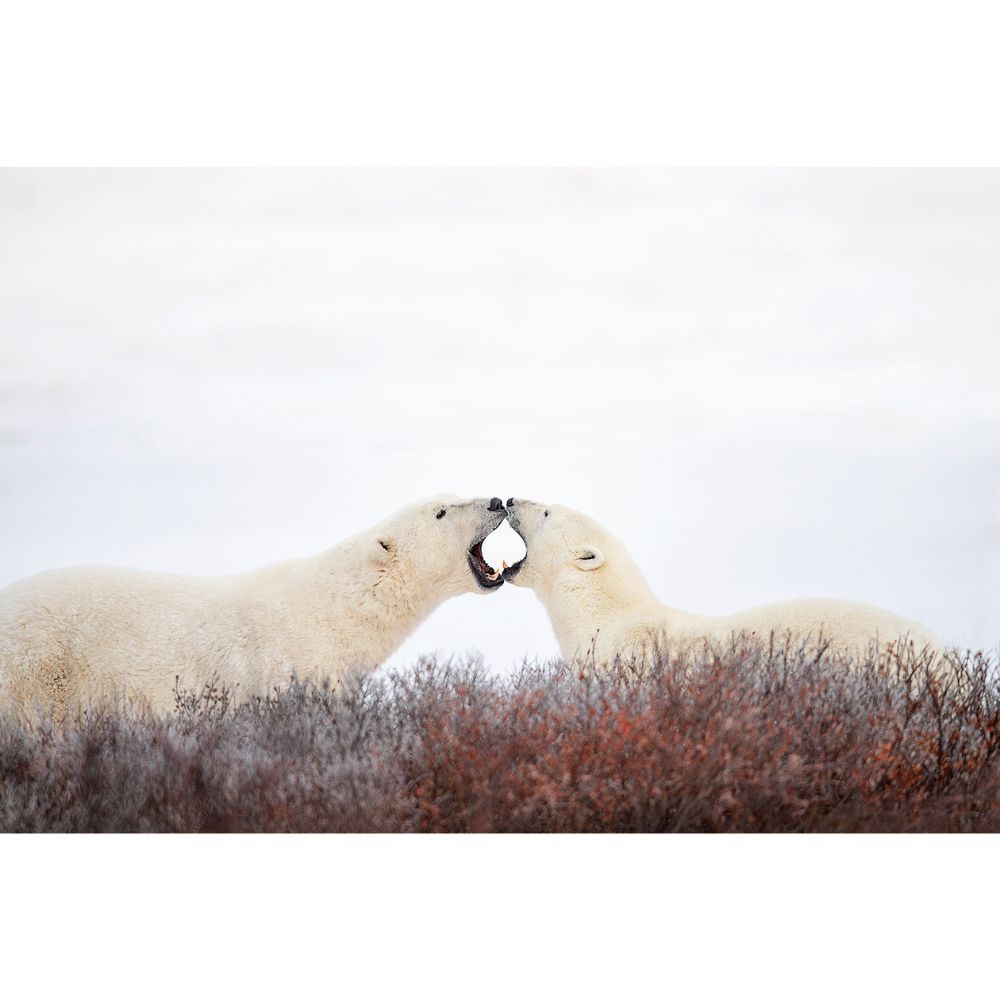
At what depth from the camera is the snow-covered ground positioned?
6.02m

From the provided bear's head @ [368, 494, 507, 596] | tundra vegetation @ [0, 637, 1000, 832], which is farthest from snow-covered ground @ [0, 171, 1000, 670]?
tundra vegetation @ [0, 637, 1000, 832]

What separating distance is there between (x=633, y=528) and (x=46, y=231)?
353 cm

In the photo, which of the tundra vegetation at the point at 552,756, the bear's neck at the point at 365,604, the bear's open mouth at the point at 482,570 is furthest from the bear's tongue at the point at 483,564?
the tundra vegetation at the point at 552,756

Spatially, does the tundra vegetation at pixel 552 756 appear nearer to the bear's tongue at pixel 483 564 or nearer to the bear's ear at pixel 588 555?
the bear's tongue at pixel 483 564

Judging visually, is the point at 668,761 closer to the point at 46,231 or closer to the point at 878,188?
the point at 878,188

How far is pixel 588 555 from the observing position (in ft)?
21.5

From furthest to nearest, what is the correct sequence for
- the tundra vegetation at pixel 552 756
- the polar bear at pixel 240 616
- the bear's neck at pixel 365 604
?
1. the bear's neck at pixel 365 604
2. the polar bear at pixel 240 616
3. the tundra vegetation at pixel 552 756

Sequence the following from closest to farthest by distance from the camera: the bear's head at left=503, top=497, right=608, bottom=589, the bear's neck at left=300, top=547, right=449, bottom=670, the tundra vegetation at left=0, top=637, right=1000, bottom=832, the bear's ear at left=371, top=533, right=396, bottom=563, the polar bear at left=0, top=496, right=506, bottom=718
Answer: the tundra vegetation at left=0, top=637, right=1000, bottom=832
the polar bear at left=0, top=496, right=506, bottom=718
the bear's neck at left=300, top=547, right=449, bottom=670
the bear's ear at left=371, top=533, right=396, bottom=563
the bear's head at left=503, top=497, right=608, bottom=589

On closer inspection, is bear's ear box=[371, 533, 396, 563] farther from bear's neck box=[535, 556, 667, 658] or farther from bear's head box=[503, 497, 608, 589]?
bear's neck box=[535, 556, 667, 658]

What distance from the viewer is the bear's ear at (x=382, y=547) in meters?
6.09

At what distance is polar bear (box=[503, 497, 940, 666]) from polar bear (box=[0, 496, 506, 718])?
0.28 m

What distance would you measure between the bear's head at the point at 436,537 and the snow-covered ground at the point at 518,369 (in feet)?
0.45

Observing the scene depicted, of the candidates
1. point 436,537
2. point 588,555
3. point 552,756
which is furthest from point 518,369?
point 552,756

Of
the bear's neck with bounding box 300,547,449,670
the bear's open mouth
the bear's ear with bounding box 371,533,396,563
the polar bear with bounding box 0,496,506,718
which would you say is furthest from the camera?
the bear's open mouth
